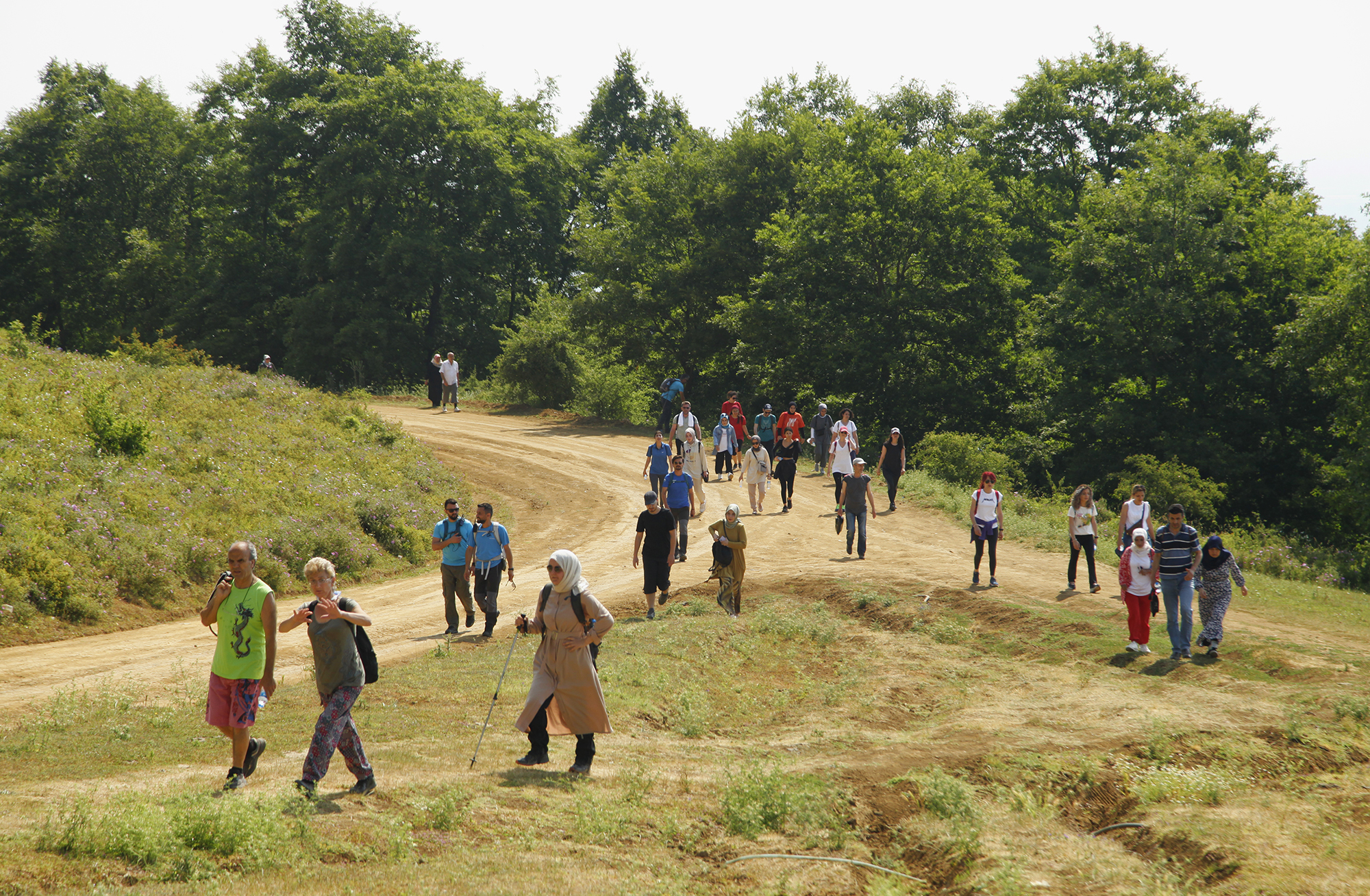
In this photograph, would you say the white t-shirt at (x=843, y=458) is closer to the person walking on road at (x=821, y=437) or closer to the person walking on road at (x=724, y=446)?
the person walking on road at (x=821, y=437)

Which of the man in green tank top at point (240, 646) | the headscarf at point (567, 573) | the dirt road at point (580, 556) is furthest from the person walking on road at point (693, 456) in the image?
the man in green tank top at point (240, 646)

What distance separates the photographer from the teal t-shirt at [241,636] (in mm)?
7078

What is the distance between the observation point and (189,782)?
7449 millimetres

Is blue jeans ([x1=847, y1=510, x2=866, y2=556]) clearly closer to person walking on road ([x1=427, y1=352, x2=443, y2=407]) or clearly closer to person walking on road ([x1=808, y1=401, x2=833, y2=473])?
person walking on road ([x1=808, y1=401, x2=833, y2=473])

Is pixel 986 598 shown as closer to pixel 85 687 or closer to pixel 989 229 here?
pixel 85 687

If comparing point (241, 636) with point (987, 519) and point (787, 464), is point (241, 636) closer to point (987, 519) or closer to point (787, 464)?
point (987, 519)

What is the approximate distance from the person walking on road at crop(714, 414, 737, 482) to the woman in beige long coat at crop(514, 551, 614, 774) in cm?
1877

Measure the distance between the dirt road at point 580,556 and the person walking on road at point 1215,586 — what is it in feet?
7.36

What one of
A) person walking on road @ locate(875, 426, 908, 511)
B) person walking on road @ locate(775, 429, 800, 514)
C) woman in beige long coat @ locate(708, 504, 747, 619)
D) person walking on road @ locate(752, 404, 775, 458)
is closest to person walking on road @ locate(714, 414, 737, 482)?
person walking on road @ locate(752, 404, 775, 458)

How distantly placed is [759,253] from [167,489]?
2777cm

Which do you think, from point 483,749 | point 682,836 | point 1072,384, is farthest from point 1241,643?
point 1072,384

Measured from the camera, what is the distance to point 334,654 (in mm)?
7117

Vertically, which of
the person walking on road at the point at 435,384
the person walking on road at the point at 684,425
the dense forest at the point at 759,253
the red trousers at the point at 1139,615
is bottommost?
the red trousers at the point at 1139,615

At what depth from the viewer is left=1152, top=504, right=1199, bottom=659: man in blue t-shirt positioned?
42.5ft
